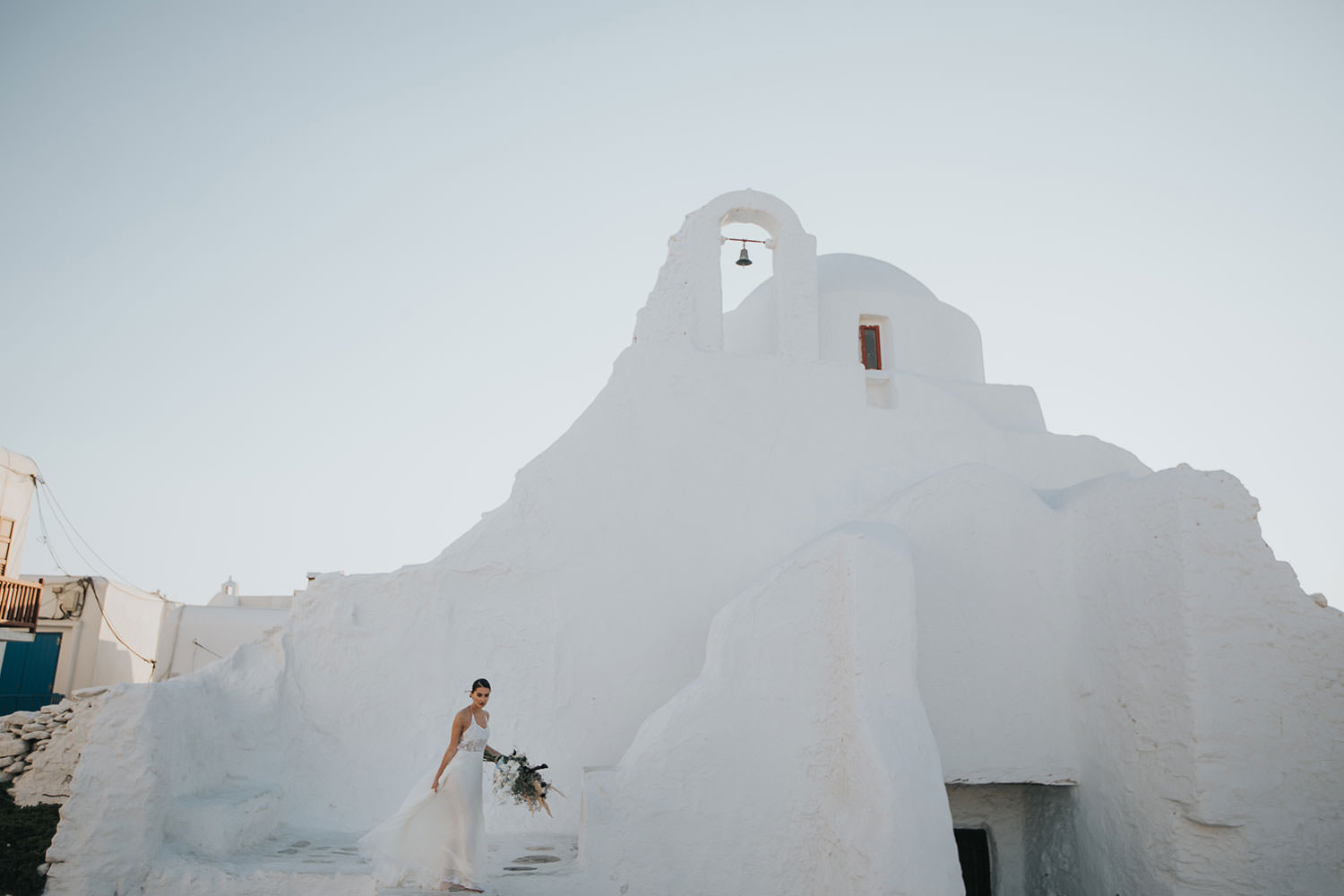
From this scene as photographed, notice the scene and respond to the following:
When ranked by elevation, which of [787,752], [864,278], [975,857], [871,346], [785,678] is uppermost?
[864,278]

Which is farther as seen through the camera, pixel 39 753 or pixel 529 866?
pixel 39 753

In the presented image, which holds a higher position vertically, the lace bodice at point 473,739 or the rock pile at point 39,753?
the lace bodice at point 473,739

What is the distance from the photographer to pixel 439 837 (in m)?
6.35

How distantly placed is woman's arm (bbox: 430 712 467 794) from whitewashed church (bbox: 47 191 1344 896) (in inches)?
38.6

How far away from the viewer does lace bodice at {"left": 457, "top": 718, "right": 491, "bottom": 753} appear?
646 cm

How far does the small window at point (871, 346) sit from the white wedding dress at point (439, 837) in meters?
7.74

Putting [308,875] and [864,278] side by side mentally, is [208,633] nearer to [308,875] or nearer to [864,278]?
[308,875]

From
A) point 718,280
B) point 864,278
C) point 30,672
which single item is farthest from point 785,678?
point 30,672

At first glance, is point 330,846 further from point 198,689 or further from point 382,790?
point 198,689

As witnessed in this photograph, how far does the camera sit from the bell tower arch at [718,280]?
411 inches

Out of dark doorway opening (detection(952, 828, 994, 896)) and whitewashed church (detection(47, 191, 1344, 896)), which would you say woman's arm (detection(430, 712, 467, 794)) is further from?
dark doorway opening (detection(952, 828, 994, 896))

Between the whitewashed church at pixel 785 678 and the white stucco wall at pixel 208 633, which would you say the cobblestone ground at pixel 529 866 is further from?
the white stucco wall at pixel 208 633

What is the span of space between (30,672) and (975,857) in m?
17.1

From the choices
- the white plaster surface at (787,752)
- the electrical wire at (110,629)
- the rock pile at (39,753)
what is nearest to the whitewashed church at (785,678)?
the white plaster surface at (787,752)
